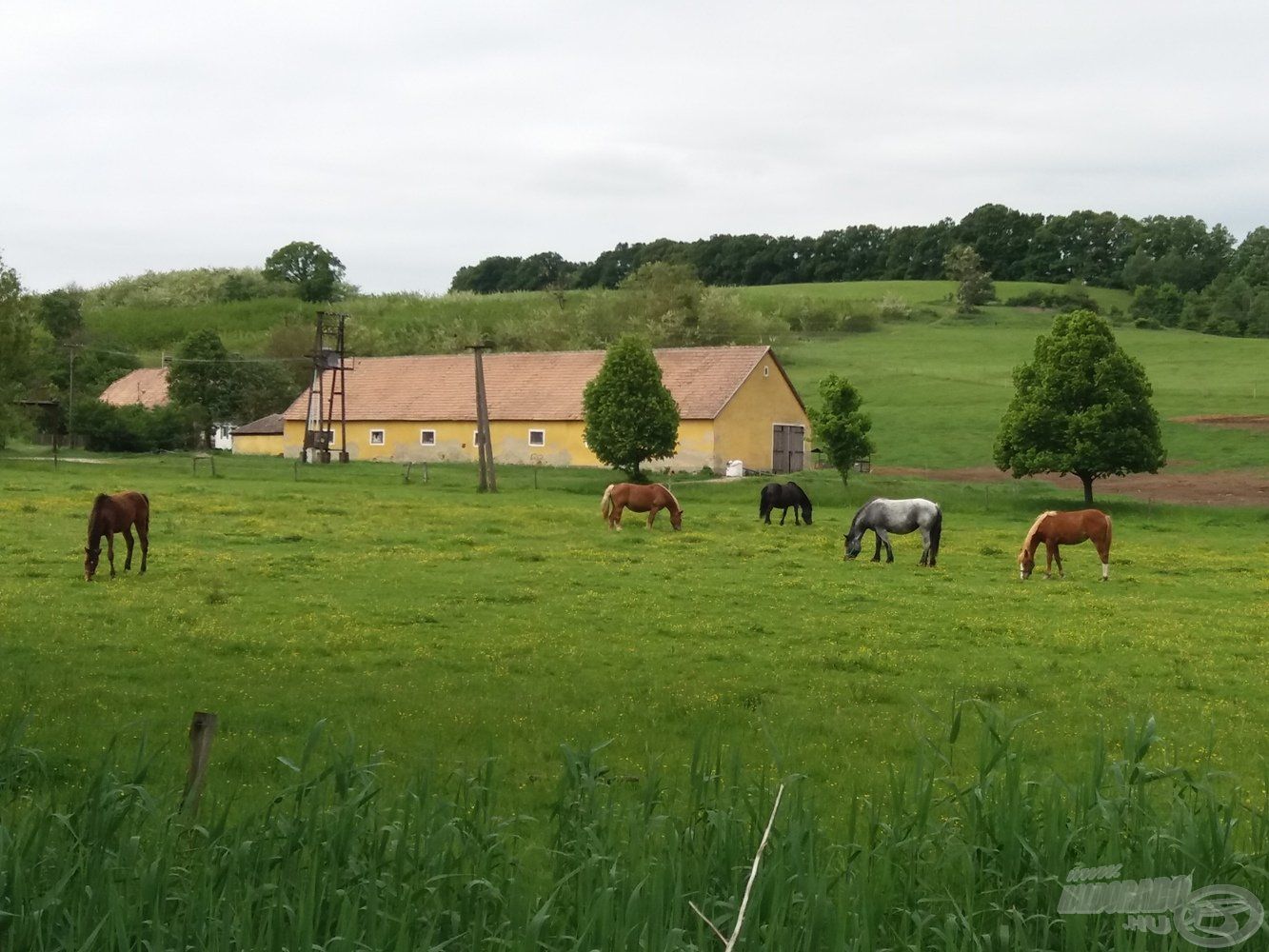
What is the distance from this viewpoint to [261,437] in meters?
71.1

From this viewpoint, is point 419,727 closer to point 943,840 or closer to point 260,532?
point 943,840

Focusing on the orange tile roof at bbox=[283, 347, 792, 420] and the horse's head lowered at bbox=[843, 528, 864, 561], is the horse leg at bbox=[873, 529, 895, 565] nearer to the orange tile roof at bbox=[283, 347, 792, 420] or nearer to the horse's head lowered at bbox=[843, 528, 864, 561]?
the horse's head lowered at bbox=[843, 528, 864, 561]

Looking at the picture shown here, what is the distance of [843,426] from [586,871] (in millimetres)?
37580

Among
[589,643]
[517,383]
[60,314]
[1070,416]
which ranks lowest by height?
[589,643]

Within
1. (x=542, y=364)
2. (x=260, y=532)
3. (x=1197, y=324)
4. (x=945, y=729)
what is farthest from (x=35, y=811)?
(x=1197, y=324)

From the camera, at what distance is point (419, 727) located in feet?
32.5

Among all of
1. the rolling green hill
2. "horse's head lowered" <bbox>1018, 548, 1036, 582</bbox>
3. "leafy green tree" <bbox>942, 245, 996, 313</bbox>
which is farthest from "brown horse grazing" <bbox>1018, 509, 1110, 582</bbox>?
"leafy green tree" <bbox>942, 245, 996, 313</bbox>

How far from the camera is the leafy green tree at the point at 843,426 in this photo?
138 ft

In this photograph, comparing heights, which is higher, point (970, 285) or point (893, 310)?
point (970, 285)

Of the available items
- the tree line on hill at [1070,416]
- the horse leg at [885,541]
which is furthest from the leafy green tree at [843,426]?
the horse leg at [885,541]

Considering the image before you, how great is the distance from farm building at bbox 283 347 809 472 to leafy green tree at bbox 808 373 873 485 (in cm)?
1182

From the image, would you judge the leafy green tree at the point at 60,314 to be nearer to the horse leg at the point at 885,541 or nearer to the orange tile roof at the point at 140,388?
the orange tile roof at the point at 140,388

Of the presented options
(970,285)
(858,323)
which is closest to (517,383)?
(858,323)

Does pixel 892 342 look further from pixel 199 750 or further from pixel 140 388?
pixel 199 750
